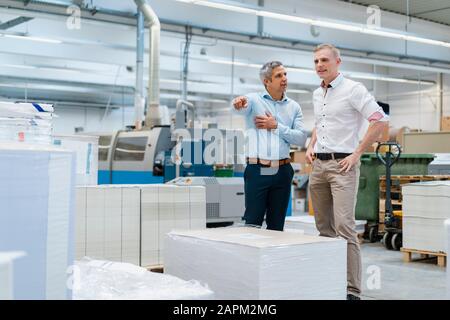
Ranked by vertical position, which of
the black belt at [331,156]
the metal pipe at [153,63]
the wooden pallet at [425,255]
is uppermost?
the metal pipe at [153,63]

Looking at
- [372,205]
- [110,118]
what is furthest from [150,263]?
[110,118]

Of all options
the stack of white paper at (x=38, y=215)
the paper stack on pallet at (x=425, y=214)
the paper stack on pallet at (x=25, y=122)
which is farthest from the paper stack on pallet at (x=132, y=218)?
the paper stack on pallet at (x=425, y=214)

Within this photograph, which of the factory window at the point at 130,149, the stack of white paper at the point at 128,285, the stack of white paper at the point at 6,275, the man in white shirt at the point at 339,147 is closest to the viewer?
the stack of white paper at the point at 6,275

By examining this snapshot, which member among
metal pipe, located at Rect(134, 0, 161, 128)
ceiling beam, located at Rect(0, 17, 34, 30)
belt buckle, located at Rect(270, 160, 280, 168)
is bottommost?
belt buckle, located at Rect(270, 160, 280, 168)

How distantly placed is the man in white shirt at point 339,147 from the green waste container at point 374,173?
335cm

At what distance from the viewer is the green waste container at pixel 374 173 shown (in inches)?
244

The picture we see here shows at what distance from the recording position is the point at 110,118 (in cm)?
2030

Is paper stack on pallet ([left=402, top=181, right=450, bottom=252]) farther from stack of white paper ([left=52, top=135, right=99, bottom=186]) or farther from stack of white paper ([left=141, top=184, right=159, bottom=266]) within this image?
stack of white paper ([left=52, top=135, right=99, bottom=186])

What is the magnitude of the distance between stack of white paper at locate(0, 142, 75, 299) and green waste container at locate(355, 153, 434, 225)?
5007 mm

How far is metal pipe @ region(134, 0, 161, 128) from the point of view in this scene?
24.1ft

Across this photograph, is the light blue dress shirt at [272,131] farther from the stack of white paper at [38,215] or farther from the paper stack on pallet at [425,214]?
the paper stack on pallet at [425,214]

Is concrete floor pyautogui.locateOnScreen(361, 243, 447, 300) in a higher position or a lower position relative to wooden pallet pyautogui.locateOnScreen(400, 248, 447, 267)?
lower

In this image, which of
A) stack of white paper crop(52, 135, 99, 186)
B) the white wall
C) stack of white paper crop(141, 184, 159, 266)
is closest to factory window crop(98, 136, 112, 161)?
stack of white paper crop(52, 135, 99, 186)
